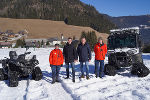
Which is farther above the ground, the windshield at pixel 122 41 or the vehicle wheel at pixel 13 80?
the windshield at pixel 122 41

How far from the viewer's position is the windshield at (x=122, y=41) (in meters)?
9.73

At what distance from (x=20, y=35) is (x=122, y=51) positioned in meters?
112

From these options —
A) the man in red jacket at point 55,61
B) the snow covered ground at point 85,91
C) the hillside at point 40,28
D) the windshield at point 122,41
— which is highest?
the hillside at point 40,28

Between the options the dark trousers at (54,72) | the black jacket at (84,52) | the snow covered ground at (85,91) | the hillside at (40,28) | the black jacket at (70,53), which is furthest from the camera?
the hillside at (40,28)

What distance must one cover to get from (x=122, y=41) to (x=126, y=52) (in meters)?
1.20

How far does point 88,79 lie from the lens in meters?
8.06

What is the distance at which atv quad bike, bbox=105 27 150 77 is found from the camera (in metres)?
8.62

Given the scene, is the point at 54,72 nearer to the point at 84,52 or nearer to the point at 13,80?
the point at 84,52

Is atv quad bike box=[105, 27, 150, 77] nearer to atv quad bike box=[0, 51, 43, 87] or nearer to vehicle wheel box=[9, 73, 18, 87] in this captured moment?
atv quad bike box=[0, 51, 43, 87]

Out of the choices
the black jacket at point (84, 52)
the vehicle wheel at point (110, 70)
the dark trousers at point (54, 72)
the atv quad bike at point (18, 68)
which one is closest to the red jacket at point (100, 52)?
the black jacket at point (84, 52)

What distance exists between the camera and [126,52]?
29.6ft

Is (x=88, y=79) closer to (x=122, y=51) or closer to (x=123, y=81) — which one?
(x=123, y=81)

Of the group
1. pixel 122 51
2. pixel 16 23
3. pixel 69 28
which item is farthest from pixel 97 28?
pixel 122 51

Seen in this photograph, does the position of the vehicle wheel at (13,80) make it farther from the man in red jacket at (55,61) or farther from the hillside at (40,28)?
the hillside at (40,28)
